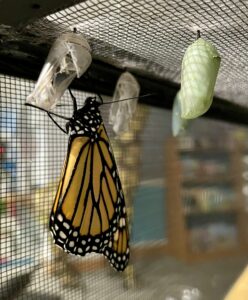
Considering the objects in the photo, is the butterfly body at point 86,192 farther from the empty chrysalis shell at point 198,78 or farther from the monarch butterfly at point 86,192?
the empty chrysalis shell at point 198,78

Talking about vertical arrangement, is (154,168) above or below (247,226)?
above

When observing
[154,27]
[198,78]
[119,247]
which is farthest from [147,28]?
[119,247]

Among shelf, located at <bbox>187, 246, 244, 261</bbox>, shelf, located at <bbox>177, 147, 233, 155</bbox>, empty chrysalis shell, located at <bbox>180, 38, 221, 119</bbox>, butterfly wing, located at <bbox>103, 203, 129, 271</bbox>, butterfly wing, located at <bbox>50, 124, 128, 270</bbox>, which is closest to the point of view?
empty chrysalis shell, located at <bbox>180, 38, 221, 119</bbox>

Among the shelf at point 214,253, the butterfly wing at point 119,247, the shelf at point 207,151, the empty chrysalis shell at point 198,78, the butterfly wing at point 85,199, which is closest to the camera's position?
the empty chrysalis shell at point 198,78

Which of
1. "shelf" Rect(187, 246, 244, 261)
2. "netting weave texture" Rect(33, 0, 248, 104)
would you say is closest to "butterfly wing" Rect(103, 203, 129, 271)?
"netting weave texture" Rect(33, 0, 248, 104)

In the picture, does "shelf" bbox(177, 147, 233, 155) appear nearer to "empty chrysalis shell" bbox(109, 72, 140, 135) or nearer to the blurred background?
the blurred background

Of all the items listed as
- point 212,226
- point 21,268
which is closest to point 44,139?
point 21,268

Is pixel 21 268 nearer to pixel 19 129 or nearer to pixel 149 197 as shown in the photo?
pixel 19 129

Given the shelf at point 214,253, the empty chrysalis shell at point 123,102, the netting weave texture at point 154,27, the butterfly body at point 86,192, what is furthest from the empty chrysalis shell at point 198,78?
the shelf at point 214,253
